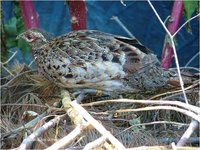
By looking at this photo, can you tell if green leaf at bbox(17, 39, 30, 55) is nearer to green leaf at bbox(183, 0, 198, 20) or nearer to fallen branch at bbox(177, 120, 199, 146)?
green leaf at bbox(183, 0, 198, 20)

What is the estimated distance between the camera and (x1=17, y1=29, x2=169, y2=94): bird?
2.38 meters

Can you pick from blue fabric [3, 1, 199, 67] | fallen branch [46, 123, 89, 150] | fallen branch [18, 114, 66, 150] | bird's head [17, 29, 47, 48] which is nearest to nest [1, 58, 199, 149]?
fallen branch [18, 114, 66, 150]

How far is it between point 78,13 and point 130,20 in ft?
2.65

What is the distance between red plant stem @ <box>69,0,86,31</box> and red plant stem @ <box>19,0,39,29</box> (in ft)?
0.68

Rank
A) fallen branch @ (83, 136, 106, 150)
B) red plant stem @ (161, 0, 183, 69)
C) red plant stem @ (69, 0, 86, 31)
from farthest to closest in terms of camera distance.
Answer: red plant stem @ (161, 0, 183, 69)
red plant stem @ (69, 0, 86, 31)
fallen branch @ (83, 136, 106, 150)

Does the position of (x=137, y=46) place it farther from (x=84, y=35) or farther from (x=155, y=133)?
(x=155, y=133)

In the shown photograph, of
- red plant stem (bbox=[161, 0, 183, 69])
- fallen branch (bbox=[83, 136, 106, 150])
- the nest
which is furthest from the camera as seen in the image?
red plant stem (bbox=[161, 0, 183, 69])

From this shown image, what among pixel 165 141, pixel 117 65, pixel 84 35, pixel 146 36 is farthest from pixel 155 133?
pixel 146 36

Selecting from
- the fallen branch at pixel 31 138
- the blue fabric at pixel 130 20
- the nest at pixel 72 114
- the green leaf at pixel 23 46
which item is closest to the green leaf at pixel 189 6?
the nest at pixel 72 114

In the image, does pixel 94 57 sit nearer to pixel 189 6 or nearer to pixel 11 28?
pixel 189 6

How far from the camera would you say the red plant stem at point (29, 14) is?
289 cm

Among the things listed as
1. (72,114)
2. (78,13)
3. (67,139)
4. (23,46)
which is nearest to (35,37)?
(78,13)

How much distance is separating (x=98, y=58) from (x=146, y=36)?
122 centimetres

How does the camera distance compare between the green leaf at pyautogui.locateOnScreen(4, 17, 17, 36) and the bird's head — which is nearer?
the bird's head
